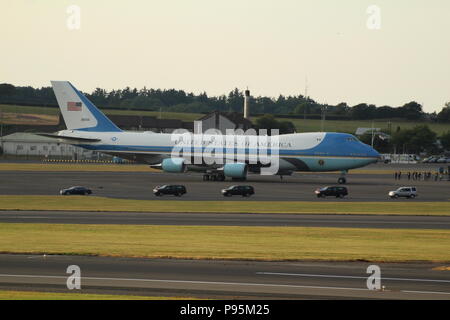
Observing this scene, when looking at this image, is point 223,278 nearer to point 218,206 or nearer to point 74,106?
point 218,206

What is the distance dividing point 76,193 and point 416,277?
43677 millimetres

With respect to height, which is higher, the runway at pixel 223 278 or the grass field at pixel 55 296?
the grass field at pixel 55 296

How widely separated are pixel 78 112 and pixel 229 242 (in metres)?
60.1

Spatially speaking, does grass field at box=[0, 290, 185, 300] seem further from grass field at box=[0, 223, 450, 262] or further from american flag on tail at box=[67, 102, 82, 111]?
american flag on tail at box=[67, 102, 82, 111]

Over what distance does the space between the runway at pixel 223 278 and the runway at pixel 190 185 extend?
3361 cm

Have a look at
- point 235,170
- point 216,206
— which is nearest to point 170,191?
point 216,206

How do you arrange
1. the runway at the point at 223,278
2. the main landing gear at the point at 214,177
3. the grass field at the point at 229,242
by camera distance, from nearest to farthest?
the runway at the point at 223,278 < the grass field at the point at 229,242 < the main landing gear at the point at 214,177

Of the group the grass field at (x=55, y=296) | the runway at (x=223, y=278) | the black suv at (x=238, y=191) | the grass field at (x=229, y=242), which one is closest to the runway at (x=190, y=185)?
the black suv at (x=238, y=191)

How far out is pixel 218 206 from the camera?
189 feet

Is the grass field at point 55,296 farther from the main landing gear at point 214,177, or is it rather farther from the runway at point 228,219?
the main landing gear at point 214,177

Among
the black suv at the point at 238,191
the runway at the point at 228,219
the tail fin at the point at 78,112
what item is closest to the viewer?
the runway at the point at 228,219

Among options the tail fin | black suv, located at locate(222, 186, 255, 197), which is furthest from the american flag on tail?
black suv, located at locate(222, 186, 255, 197)

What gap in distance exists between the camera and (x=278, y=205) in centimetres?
5922

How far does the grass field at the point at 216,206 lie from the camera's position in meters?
55.3
